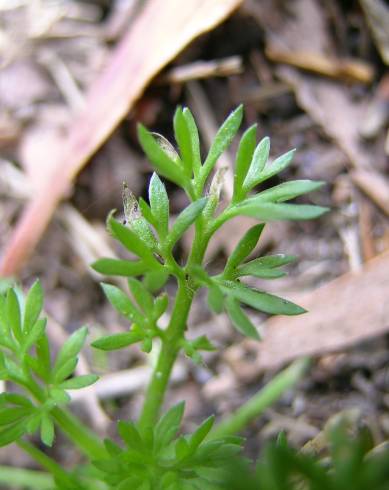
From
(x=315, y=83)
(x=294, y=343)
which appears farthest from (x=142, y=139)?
(x=315, y=83)

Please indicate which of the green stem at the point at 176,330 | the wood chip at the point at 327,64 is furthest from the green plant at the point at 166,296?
the wood chip at the point at 327,64

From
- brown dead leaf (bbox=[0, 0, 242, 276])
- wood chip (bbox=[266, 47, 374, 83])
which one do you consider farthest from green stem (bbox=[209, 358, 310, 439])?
wood chip (bbox=[266, 47, 374, 83])

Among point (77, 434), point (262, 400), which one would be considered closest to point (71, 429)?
point (77, 434)

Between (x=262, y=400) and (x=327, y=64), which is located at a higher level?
(x=327, y=64)

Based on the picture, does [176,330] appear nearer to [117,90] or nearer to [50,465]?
[50,465]

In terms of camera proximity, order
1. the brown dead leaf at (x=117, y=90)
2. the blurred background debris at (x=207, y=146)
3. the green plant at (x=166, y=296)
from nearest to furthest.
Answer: the green plant at (x=166, y=296) → the blurred background debris at (x=207, y=146) → the brown dead leaf at (x=117, y=90)

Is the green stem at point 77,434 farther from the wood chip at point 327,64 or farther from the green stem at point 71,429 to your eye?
the wood chip at point 327,64
